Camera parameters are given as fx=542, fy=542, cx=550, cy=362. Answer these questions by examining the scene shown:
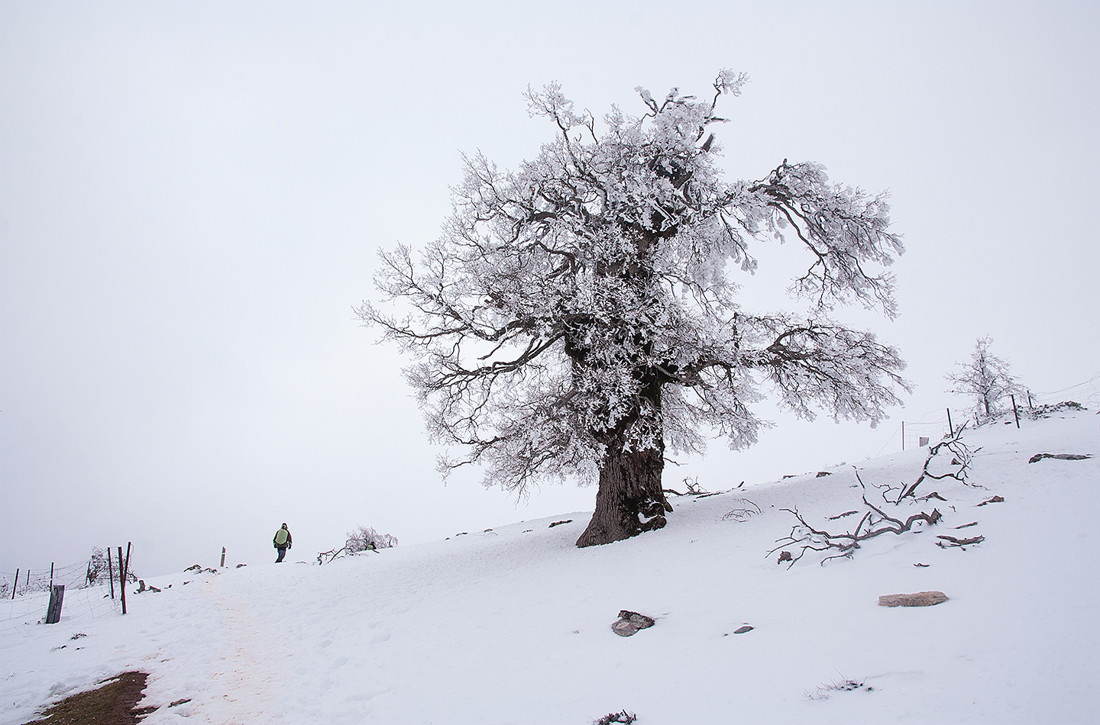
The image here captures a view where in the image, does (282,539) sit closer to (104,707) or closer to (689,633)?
(104,707)

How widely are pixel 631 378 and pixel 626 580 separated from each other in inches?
190

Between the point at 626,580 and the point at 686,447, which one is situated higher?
the point at 686,447

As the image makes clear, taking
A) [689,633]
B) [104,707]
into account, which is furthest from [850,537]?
[104,707]

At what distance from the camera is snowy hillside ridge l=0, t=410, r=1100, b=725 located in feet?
12.4

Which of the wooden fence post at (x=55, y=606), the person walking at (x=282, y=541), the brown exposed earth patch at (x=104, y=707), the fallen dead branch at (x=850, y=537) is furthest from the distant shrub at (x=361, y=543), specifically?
the fallen dead branch at (x=850, y=537)

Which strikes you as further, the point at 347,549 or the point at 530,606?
the point at 347,549

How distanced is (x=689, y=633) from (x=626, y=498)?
7.13 metres

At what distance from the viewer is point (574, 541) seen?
1369 centimetres

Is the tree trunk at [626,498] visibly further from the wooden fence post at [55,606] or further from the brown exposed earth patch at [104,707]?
the wooden fence post at [55,606]

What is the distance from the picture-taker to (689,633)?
578 cm

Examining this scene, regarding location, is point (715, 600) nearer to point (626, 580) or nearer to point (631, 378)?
point (626, 580)

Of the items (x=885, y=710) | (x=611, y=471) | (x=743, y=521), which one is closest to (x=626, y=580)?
(x=743, y=521)

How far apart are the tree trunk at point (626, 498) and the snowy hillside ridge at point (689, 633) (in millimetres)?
619

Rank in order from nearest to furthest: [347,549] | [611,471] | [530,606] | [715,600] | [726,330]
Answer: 1. [715,600]
2. [530,606]
3. [726,330]
4. [611,471]
5. [347,549]
